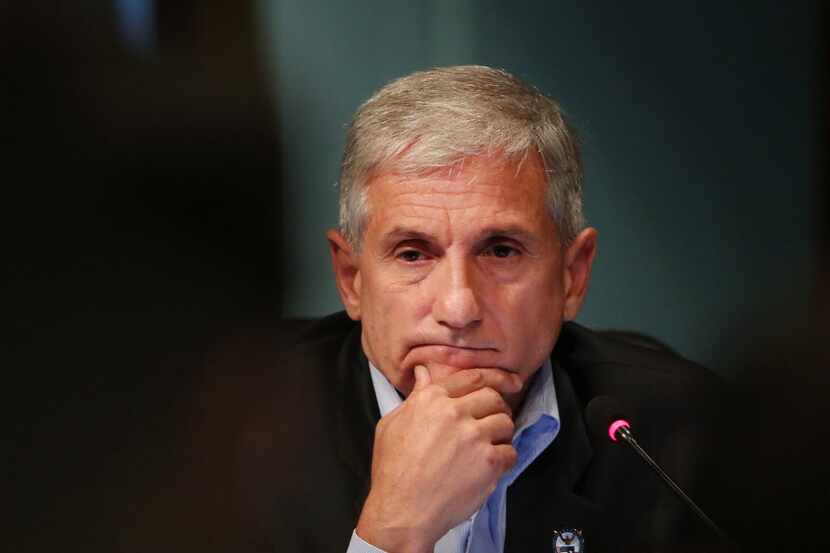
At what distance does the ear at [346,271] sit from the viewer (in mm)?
2219

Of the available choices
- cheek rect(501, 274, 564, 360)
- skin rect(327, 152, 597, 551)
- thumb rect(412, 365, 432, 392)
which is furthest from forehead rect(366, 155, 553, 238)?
thumb rect(412, 365, 432, 392)

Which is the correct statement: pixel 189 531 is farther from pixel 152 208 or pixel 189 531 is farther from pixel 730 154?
pixel 730 154

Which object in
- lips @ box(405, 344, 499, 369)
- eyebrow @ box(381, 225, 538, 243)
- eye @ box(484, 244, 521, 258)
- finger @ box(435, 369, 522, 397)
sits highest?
eyebrow @ box(381, 225, 538, 243)

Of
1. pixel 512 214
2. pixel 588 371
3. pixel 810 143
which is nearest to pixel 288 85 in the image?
pixel 512 214

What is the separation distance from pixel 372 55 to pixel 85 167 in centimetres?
62

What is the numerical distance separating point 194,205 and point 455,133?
1.94 feet

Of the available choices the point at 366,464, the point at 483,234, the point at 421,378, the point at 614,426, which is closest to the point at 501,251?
the point at 483,234

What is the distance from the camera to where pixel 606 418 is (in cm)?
199

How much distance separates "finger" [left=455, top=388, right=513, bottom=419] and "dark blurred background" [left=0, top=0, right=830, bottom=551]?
0.41 meters

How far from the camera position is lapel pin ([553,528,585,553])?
7.24ft

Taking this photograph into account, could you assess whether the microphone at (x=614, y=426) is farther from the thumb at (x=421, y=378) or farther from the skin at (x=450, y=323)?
the thumb at (x=421, y=378)

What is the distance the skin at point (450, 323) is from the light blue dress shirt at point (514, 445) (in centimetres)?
9

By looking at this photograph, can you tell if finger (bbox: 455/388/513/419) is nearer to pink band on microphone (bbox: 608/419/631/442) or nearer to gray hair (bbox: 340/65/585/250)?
pink band on microphone (bbox: 608/419/631/442)

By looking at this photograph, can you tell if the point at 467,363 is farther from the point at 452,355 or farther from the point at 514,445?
the point at 514,445
